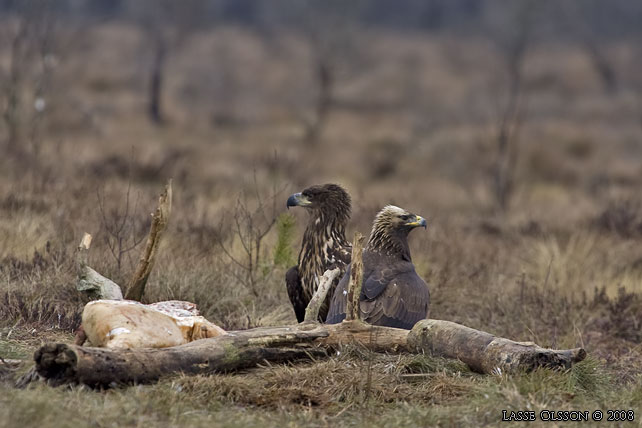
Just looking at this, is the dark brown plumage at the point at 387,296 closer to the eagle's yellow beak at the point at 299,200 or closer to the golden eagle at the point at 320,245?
the golden eagle at the point at 320,245

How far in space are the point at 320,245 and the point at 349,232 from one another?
112 inches

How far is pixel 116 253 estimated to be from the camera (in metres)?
7.61

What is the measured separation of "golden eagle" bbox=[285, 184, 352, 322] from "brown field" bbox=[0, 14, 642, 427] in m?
0.38

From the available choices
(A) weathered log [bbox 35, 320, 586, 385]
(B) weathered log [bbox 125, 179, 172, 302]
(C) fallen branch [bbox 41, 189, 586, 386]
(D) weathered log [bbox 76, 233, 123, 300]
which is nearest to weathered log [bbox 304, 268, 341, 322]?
(C) fallen branch [bbox 41, 189, 586, 386]

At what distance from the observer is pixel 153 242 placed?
20.1 ft

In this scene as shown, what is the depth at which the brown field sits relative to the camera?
15.9ft

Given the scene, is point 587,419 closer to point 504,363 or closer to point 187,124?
point 504,363

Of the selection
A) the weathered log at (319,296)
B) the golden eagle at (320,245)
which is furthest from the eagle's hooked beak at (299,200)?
the weathered log at (319,296)

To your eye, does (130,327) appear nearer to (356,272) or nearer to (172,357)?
(172,357)

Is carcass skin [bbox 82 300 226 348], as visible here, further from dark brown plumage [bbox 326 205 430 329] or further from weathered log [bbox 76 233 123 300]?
dark brown plumage [bbox 326 205 430 329]

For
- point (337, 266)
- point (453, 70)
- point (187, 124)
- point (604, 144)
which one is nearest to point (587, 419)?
point (337, 266)

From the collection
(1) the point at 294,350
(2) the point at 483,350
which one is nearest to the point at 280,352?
(1) the point at 294,350

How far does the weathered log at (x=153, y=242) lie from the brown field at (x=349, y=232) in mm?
474

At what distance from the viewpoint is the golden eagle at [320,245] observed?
269 inches
